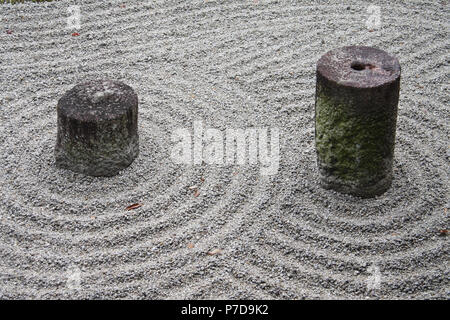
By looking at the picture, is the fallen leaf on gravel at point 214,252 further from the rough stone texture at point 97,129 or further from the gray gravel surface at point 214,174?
the rough stone texture at point 97,129

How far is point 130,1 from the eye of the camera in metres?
9.38

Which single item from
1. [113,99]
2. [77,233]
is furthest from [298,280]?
[113,99]

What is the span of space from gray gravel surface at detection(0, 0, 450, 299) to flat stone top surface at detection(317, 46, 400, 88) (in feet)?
3.79

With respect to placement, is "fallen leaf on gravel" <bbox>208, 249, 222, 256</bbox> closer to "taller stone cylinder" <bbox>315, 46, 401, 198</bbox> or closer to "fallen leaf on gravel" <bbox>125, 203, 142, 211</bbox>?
"fallen leaf on gravel" <bbox>125, 203, 142, 211</bbox>

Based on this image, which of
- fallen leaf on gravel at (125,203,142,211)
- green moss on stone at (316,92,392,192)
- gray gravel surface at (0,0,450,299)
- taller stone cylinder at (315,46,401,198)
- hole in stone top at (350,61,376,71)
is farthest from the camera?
fallen leaf on gravel at (125,203,142,211)

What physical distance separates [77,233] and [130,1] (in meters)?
4.47

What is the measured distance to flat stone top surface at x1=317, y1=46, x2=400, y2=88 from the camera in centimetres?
581

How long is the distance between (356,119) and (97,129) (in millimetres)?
2439

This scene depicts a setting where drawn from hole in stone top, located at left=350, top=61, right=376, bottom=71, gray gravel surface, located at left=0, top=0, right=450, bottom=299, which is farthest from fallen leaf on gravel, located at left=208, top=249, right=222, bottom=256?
hole in stone top, located at left=350, top=61, right=376, bottom=71

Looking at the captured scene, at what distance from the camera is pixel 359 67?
612 centimetres

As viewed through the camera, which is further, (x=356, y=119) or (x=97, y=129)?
(x=97, y=129)

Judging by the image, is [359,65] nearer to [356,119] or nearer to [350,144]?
[356,119]

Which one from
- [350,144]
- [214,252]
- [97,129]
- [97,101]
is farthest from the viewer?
[97,101]

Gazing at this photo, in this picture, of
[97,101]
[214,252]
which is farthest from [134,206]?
[97,101]
